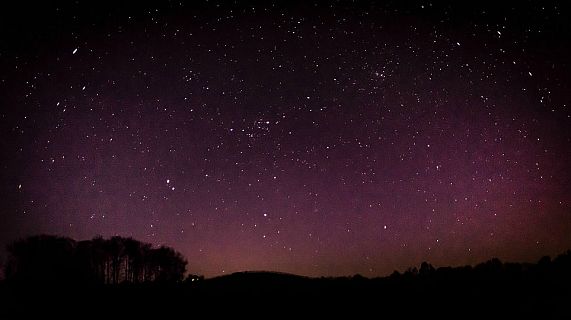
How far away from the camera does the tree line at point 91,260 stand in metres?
33.3

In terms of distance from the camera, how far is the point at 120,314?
11.4m

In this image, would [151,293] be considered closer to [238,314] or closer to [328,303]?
[238,314]

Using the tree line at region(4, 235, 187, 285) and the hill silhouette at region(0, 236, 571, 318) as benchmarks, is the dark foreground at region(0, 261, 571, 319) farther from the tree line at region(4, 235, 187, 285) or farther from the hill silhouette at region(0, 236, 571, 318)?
the tree line at region(4, 235, 187, 285)

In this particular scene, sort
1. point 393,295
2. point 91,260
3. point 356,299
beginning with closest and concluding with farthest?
1. point 393,295
2. point 356,299
3. point 91,260

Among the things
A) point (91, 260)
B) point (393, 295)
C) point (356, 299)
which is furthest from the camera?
point (91, 260)

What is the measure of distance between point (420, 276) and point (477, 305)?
3766 mm

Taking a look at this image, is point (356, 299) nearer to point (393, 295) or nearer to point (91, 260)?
point (393, 295)

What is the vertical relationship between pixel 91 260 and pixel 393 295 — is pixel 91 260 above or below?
above

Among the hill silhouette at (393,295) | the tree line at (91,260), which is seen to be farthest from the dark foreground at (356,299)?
the tree line at (91,260)

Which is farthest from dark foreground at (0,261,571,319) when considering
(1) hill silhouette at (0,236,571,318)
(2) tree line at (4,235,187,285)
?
(2) tree line at (4,235,187,285)

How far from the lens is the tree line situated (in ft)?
109

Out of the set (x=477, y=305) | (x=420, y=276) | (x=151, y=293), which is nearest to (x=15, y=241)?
(x=151, y=293)

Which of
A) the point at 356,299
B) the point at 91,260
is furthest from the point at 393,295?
the point at 91,260

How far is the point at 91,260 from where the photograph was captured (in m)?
36.3
